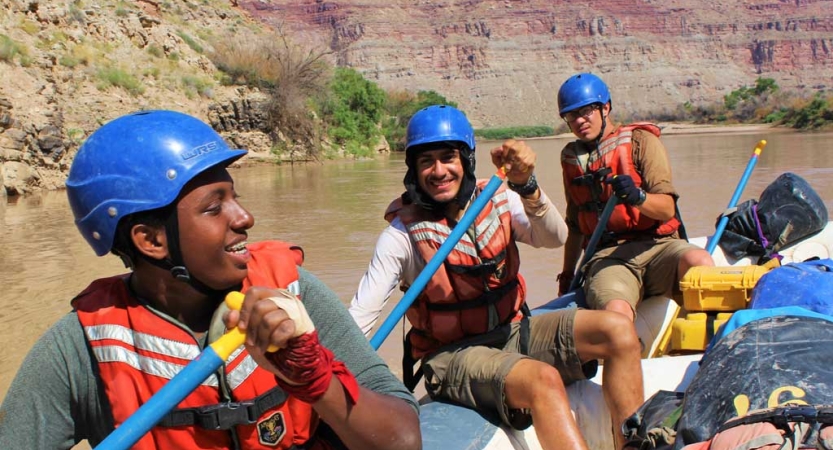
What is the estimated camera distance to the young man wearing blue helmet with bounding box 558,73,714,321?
11.9 feet

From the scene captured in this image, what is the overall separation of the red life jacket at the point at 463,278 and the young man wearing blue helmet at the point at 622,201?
3.28ft

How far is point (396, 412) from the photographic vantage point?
155cm

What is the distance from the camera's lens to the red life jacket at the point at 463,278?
8.72 ft

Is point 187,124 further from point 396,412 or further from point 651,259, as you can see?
point 651,259

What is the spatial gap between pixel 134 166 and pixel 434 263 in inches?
48.4

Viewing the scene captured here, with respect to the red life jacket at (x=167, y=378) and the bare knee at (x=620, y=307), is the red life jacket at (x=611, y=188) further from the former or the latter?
the red life jacket at (x=167, y=378)

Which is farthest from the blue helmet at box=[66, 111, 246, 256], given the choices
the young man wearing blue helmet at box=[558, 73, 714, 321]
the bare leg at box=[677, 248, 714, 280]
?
the bare leg at box=[677, 248, 714, 280]

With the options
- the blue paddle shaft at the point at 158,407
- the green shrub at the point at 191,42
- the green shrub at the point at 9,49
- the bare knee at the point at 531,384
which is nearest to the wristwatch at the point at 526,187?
the bare knee at the point at 531,384

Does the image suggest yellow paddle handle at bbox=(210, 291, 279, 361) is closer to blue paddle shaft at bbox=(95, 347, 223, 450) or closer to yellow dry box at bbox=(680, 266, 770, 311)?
blue paddle shaft at bbox=(95, 347, 223, 450)

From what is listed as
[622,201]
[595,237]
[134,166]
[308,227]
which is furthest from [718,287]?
[308,227]

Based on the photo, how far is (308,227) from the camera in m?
9.48

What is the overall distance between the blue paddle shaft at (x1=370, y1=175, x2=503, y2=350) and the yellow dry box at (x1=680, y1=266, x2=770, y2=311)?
1.25m

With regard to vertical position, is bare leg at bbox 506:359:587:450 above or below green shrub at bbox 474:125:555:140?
above

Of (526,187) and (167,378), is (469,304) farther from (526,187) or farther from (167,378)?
(167,378)
